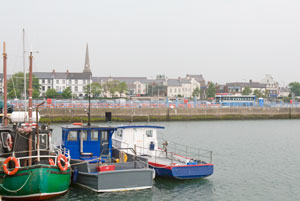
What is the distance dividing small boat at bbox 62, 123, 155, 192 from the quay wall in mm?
40081

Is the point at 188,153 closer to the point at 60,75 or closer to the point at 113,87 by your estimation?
the point at 113,87

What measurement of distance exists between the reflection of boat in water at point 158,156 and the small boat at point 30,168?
6467 mm

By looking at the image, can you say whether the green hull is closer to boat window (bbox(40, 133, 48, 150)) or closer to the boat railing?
boat window (bbox(40, 133, 48, 150))

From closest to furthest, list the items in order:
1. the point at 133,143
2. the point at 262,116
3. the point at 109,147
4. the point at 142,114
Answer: the point at 109,147, the point at 133,143, the point at 142,114, the point at 262,116

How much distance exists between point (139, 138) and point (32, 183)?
11.5m

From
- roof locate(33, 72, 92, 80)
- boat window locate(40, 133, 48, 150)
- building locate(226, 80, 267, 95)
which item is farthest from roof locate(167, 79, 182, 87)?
boat window locate(40, 133, 48, 150)

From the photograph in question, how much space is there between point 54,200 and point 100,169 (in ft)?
9.46

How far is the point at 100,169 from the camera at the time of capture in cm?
2331

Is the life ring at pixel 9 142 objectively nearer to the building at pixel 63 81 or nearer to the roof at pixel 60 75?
the building at pixel 63 81

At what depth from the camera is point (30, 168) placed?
20562 mm

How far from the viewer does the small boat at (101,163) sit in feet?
76.7

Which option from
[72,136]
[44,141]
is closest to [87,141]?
[72,136]

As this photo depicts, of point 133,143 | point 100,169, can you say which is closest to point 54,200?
point 100,169

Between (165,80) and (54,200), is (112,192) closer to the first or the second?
(54,200)
